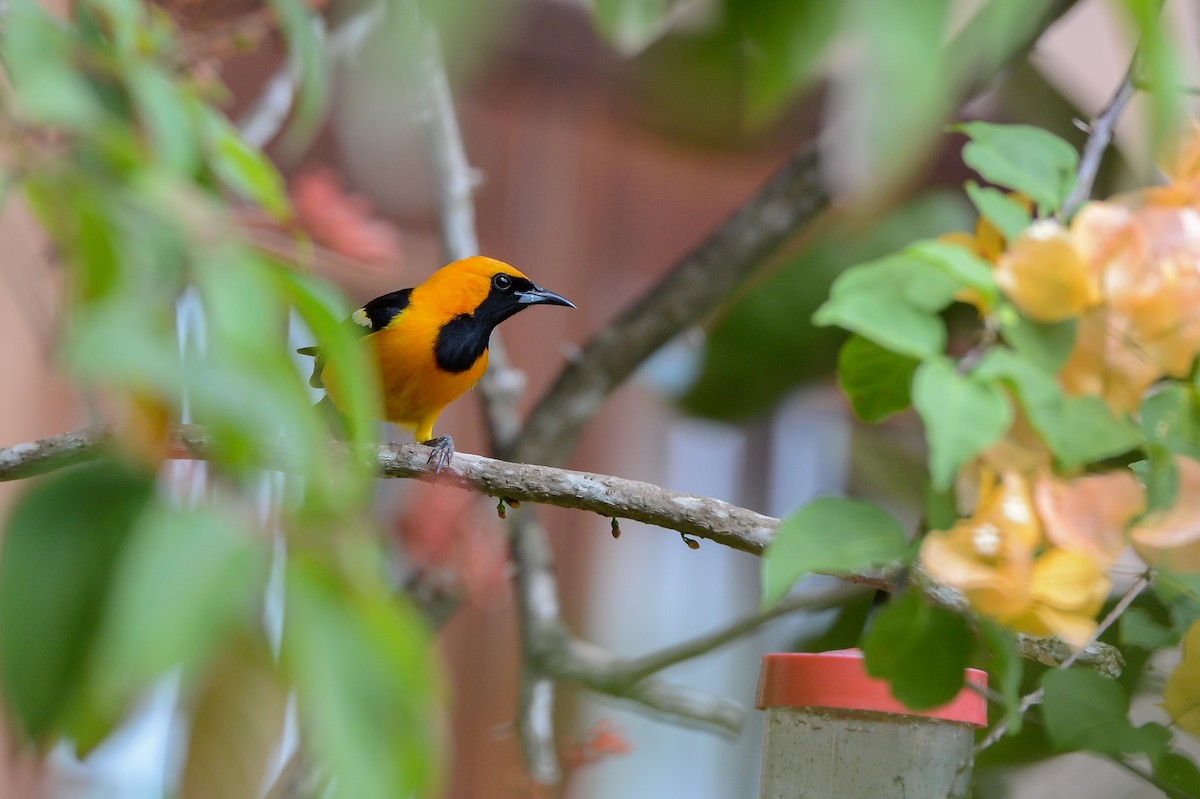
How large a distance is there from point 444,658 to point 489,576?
101 centimetres

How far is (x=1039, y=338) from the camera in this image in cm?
78

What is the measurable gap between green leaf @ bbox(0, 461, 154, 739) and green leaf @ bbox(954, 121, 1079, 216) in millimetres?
642

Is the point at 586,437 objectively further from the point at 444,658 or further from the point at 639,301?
the point at 639,301

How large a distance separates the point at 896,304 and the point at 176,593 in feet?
1.72

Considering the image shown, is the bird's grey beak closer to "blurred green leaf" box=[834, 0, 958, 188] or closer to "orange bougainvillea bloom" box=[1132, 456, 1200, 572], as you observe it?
"orange bougainvillea bloom" box=[1132, 456, 1200, 572]

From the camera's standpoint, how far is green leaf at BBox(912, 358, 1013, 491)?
2.16 ft

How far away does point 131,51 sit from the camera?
2.59ft

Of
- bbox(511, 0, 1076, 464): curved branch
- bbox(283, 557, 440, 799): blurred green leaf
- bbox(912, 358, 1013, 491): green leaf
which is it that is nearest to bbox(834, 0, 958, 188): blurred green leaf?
bbox(283, 557, 440, 799): blurred green leaf

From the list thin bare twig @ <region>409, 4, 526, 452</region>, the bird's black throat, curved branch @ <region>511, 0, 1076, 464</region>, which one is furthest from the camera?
the bird's black throat

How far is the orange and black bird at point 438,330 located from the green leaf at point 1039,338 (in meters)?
1.74

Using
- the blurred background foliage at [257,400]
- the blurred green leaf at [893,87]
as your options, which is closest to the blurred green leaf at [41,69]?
the blurred background foliage at [257,400]

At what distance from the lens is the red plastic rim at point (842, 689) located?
37.5 inches

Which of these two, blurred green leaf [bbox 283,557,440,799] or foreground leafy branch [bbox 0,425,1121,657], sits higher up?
foreground leafy branch [bbox 0,425,1121,657]

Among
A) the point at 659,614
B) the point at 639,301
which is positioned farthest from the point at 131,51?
the point at 659,614
